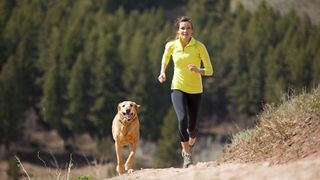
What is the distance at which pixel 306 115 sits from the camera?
6645 mm

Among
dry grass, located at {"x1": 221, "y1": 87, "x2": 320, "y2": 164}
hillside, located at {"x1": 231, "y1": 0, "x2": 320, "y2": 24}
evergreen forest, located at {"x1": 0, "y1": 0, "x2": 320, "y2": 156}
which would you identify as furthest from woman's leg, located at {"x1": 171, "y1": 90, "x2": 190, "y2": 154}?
hillside, located at {"x1": 231, "y1": 0, "x2": 320, "y2": 24}

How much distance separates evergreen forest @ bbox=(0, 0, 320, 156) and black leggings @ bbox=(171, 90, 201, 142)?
1676 inches

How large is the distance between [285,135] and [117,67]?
5303 centimetres

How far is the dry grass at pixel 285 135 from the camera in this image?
6074 mm

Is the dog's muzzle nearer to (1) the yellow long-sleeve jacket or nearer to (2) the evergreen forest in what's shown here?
(1) the yellow long-sleeve jacket

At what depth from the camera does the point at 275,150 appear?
20.9 feet

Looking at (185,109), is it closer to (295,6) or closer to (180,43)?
(180,43)

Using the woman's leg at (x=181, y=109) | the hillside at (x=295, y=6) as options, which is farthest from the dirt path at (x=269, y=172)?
the hillside at (x=295, y=6)

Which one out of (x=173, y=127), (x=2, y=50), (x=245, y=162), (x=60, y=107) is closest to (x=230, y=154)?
(x=245, y=162)

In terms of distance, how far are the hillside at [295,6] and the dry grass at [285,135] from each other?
7233cm

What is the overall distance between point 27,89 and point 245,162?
5023cm

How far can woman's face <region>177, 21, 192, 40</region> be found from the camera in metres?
7.31

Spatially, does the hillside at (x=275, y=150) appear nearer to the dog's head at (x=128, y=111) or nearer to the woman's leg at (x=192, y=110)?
the woman's leg at (x=192, y=110)

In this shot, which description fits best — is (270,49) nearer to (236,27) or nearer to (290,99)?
(236,27)
